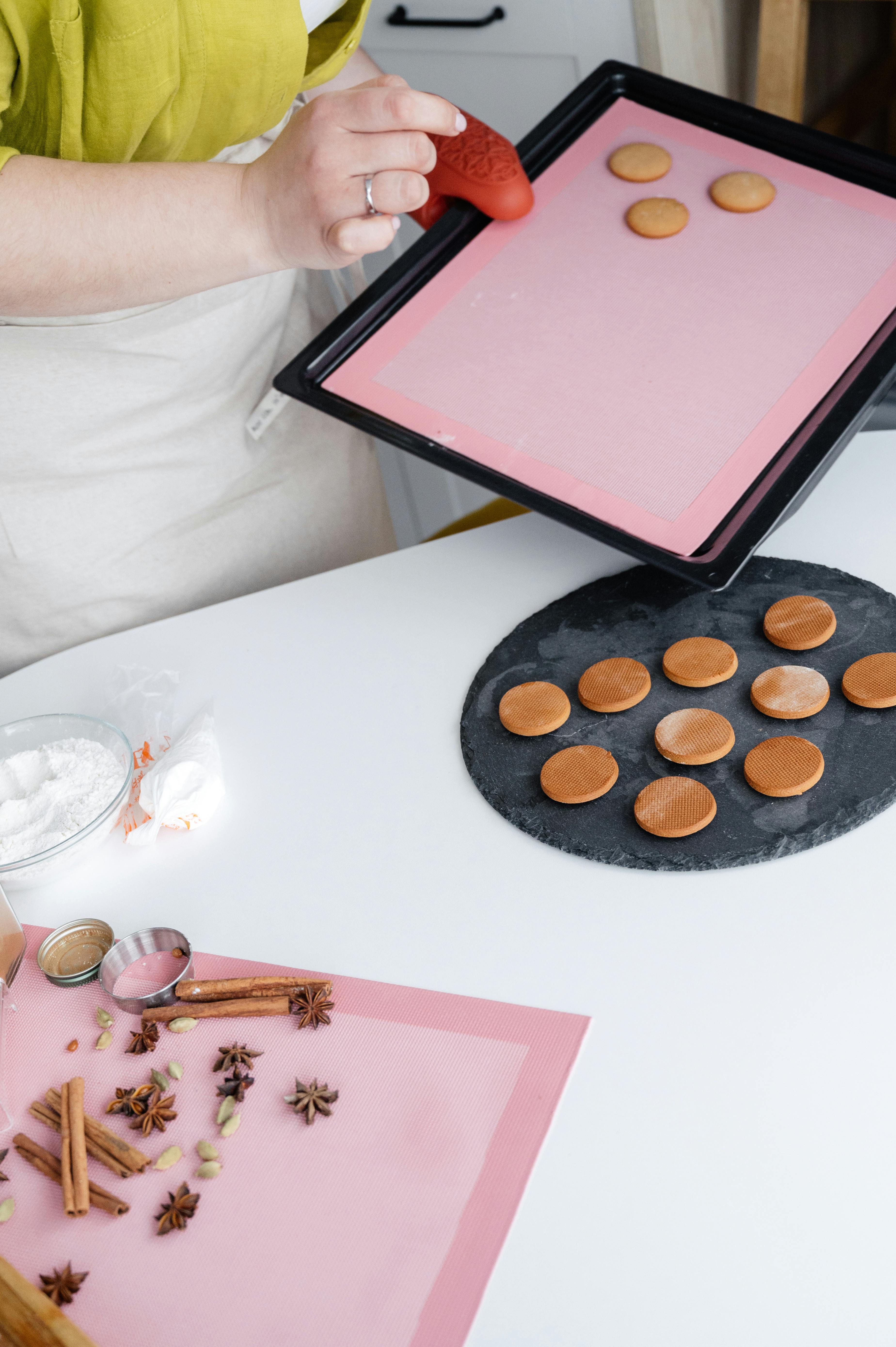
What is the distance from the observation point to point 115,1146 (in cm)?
64

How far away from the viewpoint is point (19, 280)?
78 cm

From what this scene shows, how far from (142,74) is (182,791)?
54cm

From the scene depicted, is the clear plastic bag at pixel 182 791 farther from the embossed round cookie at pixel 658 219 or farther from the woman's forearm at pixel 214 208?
the embossed round cookie at pixel 658 219

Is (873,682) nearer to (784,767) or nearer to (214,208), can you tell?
(784,767)

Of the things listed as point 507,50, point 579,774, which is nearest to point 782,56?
point 507,50

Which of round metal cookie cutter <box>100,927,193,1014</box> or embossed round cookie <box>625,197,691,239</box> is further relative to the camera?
embossed round cookie <box>625,197,691,239</box>

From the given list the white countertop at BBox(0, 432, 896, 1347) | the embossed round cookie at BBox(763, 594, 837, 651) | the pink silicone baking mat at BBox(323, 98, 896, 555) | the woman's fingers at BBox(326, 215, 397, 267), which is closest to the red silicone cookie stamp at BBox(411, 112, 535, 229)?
the pink silicone baking mat at BBox(323, 98, 896, 555)

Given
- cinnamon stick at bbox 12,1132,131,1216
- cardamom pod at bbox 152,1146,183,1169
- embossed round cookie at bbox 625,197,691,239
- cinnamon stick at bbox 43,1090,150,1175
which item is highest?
embossed round cookie at bbox 625,197,691,239

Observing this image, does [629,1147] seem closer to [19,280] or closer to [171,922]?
[171,922]

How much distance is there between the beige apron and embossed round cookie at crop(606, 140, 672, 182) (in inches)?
13.5

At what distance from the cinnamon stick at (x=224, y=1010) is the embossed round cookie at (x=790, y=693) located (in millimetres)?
361

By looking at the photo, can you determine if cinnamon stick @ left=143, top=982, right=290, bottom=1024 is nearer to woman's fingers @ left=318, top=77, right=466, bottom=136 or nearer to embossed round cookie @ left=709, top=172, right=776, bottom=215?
woman's fingers @ left=318, top=77, right=466, bottom=136

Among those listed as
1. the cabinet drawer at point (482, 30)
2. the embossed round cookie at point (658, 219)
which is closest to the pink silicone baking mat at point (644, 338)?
the embossed round cookie at point (658, 219)

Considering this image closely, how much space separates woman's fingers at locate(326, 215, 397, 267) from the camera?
0.81 m
